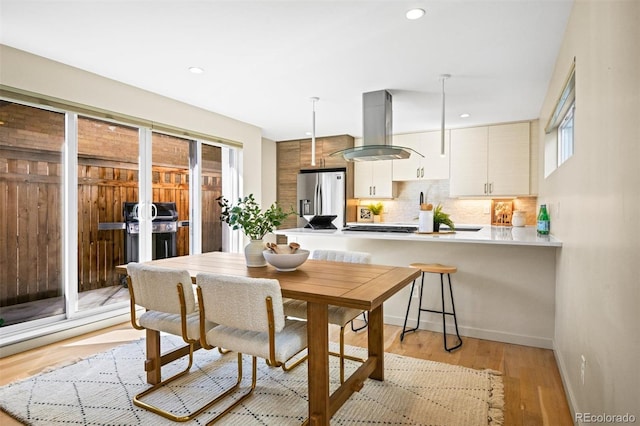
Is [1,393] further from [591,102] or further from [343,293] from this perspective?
[591,102]

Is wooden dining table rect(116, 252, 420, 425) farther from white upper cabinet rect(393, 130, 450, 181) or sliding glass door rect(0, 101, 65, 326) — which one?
white upper cabinet rect(393, 130, 450, 181)

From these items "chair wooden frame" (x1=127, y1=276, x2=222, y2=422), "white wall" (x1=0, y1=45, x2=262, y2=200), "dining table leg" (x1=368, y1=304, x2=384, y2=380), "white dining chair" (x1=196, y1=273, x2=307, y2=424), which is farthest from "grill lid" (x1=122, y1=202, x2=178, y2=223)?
"dining table leg" (x1=368, y1=304, x2=384, y2=380)

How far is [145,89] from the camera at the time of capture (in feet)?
12.2

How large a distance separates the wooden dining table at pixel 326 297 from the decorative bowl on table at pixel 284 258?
0.04 metres

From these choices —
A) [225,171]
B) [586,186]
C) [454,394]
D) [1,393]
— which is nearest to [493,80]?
[586,186]

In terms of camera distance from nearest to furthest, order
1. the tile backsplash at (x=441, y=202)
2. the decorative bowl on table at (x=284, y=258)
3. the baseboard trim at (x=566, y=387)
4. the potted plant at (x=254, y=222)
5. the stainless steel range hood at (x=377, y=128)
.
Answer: the baseboard trim at (x=566, y=387) < the decorative bowl on table at (x=284, y=258) < the potted plant at (x=254, y=222) < the stainless steel range hood at (x=377, y=128) < the tile backsplash at (x=441, y=202)

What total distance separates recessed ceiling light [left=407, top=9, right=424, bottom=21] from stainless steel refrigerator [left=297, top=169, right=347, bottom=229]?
3512 mm

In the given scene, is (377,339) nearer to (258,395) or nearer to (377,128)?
(258,395)

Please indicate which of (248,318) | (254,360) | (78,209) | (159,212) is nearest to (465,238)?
(254,360)

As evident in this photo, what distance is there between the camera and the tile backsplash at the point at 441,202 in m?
5.23

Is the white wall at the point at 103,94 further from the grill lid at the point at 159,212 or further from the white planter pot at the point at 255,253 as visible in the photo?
the white planter pot at the point at 255,253

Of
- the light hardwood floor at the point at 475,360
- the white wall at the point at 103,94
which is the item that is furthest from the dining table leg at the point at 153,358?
the white wall at the point at 103,94

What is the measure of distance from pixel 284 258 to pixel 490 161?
13.4ft

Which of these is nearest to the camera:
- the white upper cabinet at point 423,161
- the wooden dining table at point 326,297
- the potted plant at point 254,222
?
the wooden dining table at point 326,297
